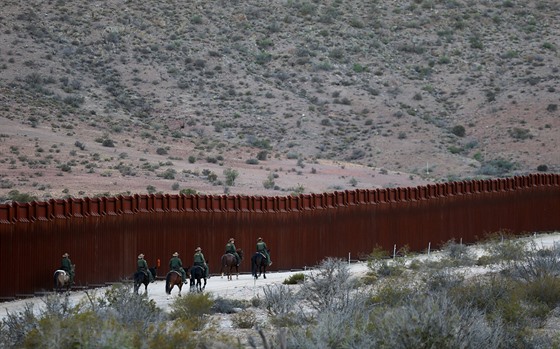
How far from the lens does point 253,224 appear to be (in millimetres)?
40906

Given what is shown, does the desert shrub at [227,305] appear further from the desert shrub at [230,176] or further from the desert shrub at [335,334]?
the desert shrub at [230,176]

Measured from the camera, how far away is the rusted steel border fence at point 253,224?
32.1 meters

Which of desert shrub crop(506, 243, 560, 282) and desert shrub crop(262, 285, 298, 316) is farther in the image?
desert shrub crop(506, 243, 560, 282)

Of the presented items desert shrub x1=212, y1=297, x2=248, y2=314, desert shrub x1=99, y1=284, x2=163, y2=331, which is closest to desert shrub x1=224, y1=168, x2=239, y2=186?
desert shrub x1=212, y1=297, x2=248, y2=314

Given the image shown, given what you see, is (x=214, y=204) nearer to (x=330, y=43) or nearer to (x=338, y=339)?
(x=338, y=339)

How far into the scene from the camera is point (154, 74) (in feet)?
271

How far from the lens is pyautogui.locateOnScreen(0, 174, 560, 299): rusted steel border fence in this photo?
105 feet

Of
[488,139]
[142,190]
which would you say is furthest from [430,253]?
[488,139]

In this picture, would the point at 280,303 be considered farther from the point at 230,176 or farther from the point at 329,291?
the point at 230,176

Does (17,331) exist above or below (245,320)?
above

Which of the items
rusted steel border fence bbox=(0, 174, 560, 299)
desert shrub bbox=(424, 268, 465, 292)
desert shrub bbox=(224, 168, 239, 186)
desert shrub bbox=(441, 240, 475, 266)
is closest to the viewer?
desert shrub bbox=(424, 268, 465, 292)

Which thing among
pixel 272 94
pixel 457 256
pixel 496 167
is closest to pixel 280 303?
pixel 457 256

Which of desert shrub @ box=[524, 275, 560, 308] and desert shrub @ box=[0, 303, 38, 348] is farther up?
desert shrub @ box=[0, 303, 38, 348]

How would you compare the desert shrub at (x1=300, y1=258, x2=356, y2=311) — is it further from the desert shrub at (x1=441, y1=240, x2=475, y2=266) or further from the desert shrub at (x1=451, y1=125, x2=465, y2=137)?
the desert shrub at (x1=451, y1=125, x2=465, y2=137)
